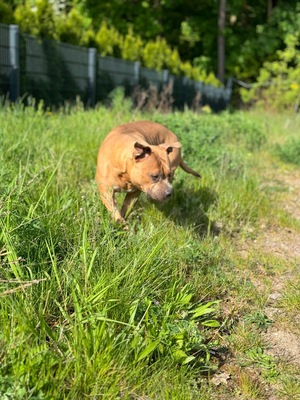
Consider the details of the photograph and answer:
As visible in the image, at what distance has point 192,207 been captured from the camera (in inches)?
172

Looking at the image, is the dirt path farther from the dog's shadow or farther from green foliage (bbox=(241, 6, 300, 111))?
green foliage (bbox=(241, 6, 300, 111))

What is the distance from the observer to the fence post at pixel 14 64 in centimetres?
765

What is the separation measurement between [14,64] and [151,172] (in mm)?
5304

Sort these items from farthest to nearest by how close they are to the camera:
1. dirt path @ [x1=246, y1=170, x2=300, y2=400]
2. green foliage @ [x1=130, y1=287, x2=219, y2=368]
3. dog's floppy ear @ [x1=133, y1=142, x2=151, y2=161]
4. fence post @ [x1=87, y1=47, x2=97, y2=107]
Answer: fence post @ [x1=87, y1=47, x2=97, y2=107] < dog's floppy ear @ [x1=133, y1=142, x2=151, y2=161] < dirt path @ [x1=246, y1=170, x2=300, y2=400] < green foliage @ [x1=130, y1=287, x2=219, y2=368]

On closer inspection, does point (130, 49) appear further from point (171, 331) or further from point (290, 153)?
point (171, 331)

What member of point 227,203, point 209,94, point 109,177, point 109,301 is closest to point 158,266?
point 109,301

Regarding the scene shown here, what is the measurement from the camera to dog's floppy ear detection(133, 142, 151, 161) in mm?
3266

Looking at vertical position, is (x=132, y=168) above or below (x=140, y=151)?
below

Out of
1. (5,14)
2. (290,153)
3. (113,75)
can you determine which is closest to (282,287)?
(290,153)

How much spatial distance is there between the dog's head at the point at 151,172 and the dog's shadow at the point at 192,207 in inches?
23.0

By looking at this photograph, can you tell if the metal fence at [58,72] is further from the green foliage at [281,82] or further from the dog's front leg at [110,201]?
the green foliage at [281,82]

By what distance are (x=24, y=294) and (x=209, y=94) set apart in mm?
17664

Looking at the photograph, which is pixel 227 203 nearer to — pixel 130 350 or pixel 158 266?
pixel 158 266

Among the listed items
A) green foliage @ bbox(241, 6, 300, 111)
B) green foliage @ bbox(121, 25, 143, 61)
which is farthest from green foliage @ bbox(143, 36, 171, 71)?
green foliage @ bbox(241, 6, 300, 111)
